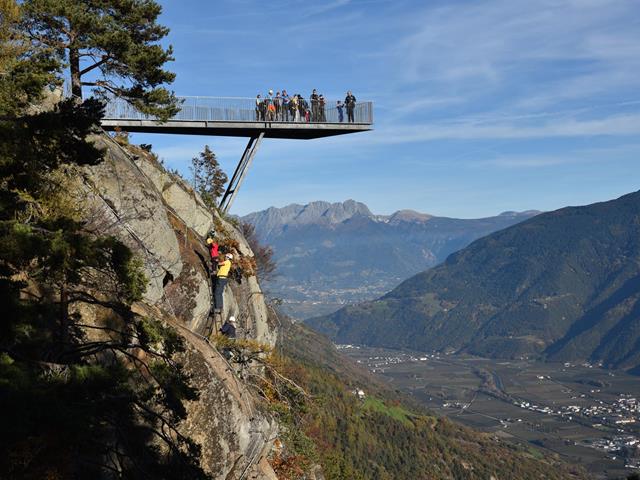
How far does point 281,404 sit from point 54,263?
11.0m

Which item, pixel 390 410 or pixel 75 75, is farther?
pixel 390 410

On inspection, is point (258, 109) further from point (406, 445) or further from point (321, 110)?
point (406, 445)

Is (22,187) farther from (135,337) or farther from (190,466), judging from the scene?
(190,466)

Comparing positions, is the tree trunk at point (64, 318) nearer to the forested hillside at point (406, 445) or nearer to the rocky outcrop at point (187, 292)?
the rocky outcrop at point (187, 292)

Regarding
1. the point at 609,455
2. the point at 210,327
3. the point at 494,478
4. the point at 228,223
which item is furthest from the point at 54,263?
the point at 609,455

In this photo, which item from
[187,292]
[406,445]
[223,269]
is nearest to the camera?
[187,292]

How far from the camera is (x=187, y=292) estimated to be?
18547 millimetres

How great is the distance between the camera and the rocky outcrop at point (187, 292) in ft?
45.5

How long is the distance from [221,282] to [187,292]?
4.33ft

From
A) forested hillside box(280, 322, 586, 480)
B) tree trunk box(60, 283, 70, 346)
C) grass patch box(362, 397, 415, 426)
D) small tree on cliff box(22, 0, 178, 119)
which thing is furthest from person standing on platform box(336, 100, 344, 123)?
grass patch box(362, 397, 415, 426)

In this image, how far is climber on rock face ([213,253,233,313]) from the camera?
63.3 ft

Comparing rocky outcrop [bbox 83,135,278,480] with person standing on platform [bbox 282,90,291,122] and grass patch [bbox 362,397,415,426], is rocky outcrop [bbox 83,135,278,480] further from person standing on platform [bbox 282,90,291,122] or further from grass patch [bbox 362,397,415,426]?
grass patch [bbox 362,397,415,426]

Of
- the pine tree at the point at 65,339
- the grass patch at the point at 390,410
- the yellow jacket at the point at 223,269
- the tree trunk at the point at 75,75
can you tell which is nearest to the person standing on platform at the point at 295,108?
the tree trunk at the point at 75,75

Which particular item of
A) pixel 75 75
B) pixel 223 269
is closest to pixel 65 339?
pixel 223 269
